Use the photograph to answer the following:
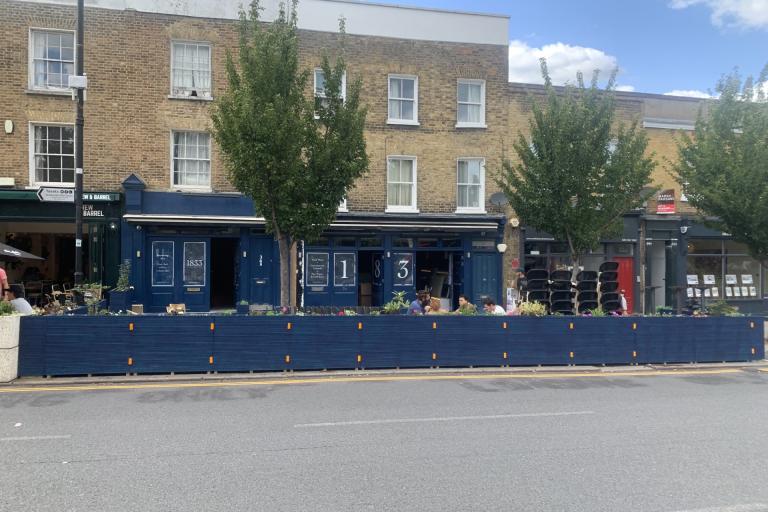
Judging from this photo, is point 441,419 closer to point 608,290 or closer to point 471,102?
point 608,290

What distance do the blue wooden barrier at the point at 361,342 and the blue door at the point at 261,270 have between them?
302 inches

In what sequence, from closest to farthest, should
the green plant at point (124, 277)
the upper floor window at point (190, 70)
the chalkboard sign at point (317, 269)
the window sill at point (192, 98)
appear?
1. the green plant at point (124, 277)
2. the window sill at point (192, 98)
3. the upper floor window at point (190, 70)
4. the chalkboard sign at point (317, 269)

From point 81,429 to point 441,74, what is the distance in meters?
15.9

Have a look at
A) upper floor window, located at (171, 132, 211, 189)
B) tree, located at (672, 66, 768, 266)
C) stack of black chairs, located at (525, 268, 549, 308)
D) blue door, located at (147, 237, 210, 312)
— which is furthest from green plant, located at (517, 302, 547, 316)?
upper floor window, located at (171, 132, 211, 189)

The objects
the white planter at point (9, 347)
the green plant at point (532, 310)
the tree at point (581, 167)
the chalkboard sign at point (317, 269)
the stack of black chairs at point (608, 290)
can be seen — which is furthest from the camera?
the chalkboard sign at point (317, 269)

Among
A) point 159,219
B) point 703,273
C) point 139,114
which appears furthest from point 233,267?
point 703,273

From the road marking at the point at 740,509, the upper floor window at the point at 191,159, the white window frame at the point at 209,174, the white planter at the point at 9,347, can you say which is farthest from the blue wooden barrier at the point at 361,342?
the upper floor window at the point at 191,159

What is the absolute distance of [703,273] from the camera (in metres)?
22.0

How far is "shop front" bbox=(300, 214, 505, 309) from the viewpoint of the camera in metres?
18.8

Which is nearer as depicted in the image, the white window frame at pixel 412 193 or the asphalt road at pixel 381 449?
the asphalt road at pixel 381 449

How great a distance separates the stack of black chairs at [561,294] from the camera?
13477 mm

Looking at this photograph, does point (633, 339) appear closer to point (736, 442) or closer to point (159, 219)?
point (736, 442)

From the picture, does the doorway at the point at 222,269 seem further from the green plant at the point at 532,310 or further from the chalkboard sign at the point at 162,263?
the green plant at the point at 532,310

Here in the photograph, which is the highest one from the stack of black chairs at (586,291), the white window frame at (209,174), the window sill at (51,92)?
the window sill at (51,92)
